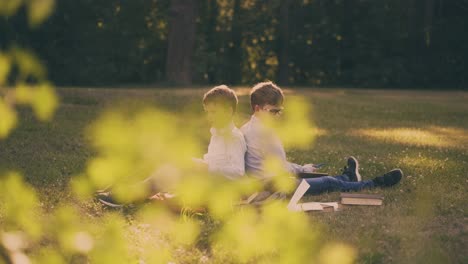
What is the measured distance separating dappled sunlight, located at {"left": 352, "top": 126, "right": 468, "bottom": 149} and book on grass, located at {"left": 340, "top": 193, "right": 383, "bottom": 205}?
5961mm

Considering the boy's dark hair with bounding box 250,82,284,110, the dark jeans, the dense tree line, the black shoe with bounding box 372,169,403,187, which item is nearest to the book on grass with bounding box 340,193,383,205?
the dark jeans

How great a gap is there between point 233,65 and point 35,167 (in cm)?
3331

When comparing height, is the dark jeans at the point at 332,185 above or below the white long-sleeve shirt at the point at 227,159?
below

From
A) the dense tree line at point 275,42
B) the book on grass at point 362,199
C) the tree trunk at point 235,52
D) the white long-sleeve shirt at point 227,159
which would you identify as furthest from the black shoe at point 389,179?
the tree trunk at point 235,52

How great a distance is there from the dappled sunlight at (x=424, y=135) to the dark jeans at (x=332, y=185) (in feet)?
17.0

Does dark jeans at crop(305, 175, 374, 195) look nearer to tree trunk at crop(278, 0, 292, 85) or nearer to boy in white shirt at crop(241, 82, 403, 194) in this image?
boy in white shirt at crop(241, 82, 403, 194)

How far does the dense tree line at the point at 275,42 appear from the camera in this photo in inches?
1378

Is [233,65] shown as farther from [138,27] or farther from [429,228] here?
[429,228]

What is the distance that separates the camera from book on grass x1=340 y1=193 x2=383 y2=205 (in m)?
6.39

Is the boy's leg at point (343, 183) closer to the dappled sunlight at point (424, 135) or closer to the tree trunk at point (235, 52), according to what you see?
the dappled sunlight at point (424, 135)

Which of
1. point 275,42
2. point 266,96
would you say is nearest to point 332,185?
point 266,96

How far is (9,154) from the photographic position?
30.0 feet

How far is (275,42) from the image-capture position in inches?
1606

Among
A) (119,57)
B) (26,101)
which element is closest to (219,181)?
(26,101)
